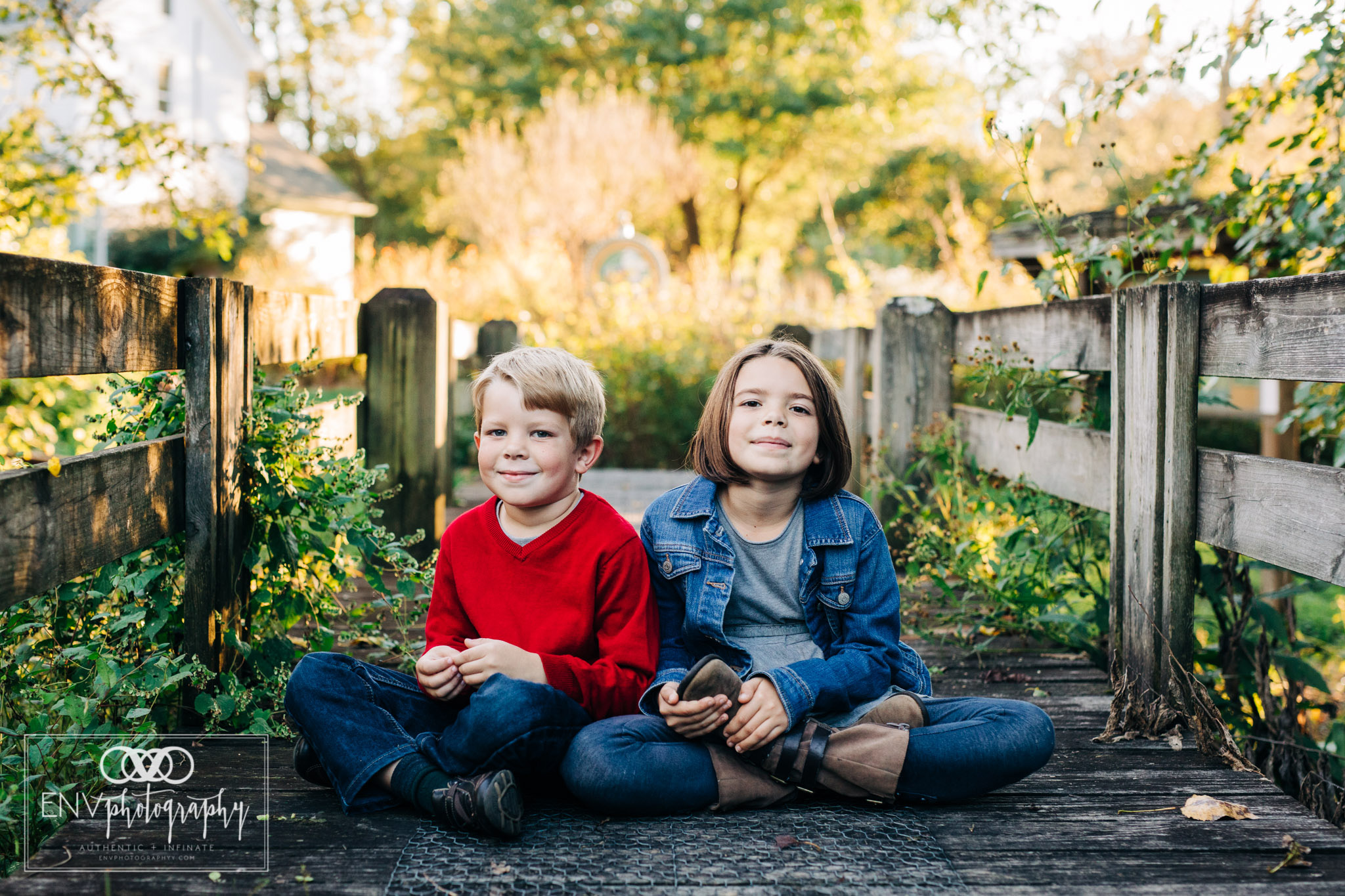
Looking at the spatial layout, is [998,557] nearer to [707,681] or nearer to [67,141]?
[707,681]

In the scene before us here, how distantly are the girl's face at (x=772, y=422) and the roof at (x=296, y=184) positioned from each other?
85.4ft

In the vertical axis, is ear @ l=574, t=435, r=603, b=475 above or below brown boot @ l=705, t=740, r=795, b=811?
above

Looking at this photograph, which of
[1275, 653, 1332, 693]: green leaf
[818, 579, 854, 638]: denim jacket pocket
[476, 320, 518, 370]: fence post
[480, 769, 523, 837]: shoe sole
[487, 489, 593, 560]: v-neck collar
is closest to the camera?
[480, 769, 523, 837]: shoe sole

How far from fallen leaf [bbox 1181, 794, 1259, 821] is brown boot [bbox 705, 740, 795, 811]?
80 centimetres

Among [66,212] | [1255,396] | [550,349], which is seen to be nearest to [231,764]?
[550,349]

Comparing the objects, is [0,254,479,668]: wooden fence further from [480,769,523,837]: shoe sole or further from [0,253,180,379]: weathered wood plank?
[480,769,523,837]: shoe sole

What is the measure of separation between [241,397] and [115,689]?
0.79 meters

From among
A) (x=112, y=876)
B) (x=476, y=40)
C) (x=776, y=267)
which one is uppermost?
(x=476, y=40)

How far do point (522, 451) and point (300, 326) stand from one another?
1.43m

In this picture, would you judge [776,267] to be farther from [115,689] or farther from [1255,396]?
[115,689]

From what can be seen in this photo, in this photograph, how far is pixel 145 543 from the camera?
2270mm

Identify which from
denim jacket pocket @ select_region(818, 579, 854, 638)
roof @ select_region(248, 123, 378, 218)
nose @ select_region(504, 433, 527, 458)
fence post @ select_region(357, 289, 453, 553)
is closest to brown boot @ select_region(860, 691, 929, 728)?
denim jacket pocket @ select_region(818, 579, 854, 638)

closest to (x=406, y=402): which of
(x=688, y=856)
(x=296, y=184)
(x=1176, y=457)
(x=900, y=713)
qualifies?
(x=900, y=713)

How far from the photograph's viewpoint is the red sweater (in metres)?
2.22
